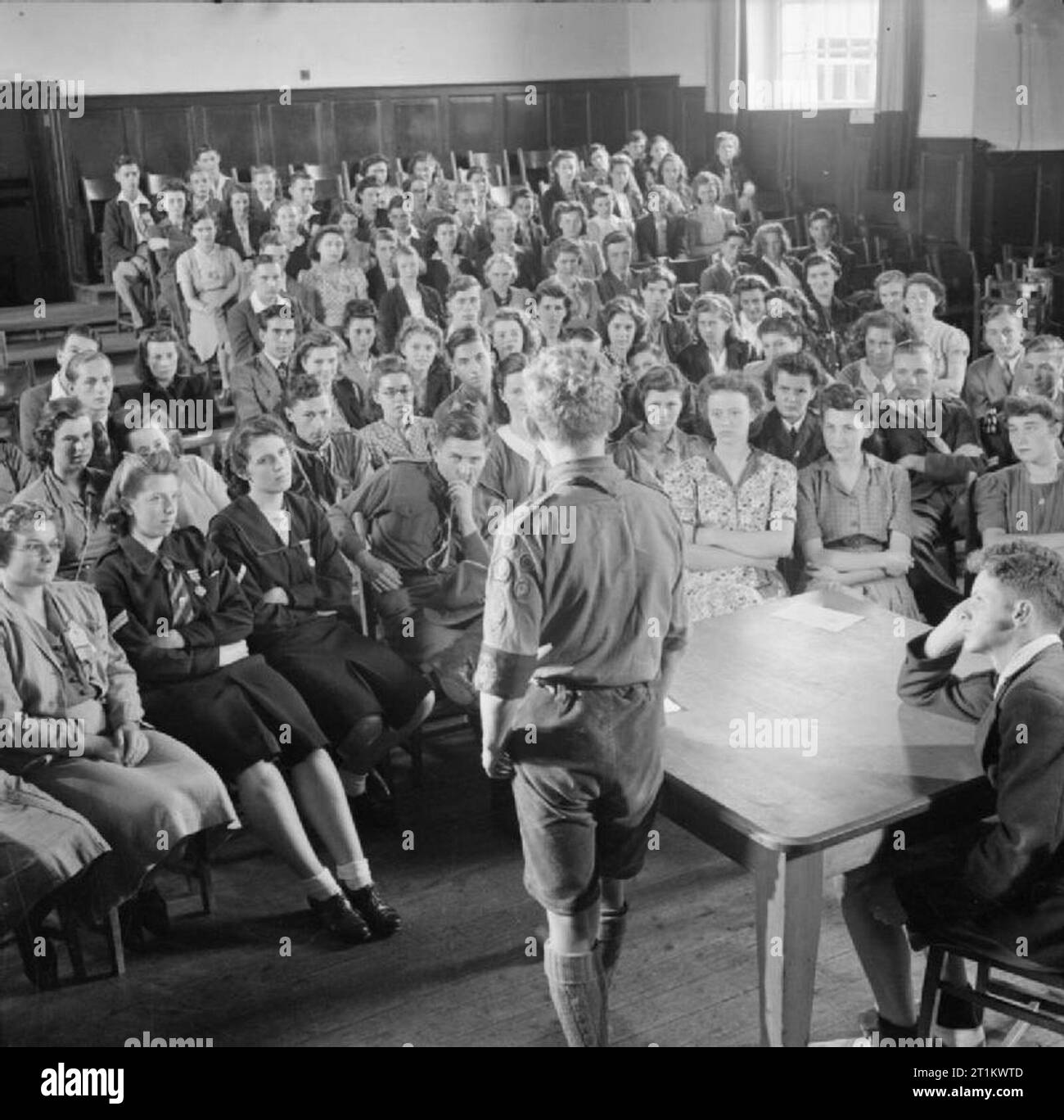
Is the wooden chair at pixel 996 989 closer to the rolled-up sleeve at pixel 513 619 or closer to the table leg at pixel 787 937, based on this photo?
the table leg at pixel 787 937

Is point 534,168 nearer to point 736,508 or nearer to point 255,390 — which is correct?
point 255,390

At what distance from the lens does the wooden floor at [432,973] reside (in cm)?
313

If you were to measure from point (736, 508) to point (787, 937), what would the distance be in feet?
6.50

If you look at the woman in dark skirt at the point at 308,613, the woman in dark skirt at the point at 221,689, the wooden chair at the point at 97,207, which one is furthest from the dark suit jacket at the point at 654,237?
the woman in dark skirt at the point at 221,689

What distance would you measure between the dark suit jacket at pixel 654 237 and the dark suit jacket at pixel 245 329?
367 cm

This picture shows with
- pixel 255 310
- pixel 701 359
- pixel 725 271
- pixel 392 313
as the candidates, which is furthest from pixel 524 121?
pixel 701 359

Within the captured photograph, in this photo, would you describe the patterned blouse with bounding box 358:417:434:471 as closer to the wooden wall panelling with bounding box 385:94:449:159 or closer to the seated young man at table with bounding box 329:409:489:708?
the seated young man at table with bounding box 329:409:489:708

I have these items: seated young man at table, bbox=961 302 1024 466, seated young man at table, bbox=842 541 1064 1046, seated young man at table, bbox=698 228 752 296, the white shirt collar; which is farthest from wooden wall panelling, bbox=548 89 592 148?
the white shirt collar

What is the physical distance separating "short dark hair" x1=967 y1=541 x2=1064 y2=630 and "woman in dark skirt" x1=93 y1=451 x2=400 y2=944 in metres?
1.76

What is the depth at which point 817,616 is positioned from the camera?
3711mm
